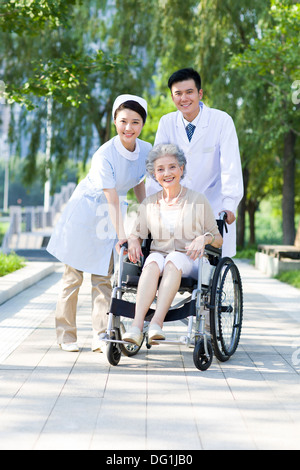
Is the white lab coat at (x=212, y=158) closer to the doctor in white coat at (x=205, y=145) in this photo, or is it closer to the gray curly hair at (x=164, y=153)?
the doctor in white coat at (x=205, y=145)

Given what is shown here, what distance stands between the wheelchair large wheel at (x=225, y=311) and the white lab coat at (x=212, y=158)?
38 cm

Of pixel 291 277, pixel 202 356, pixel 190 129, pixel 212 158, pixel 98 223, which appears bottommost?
pixel 202 356

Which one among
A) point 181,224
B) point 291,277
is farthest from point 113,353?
point 291,277

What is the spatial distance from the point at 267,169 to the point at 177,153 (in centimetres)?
1504

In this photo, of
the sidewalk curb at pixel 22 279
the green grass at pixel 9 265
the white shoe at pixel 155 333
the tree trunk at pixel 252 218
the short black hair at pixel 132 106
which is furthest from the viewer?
the tree trunk at pixel 252 218

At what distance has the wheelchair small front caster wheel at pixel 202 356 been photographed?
193 inches

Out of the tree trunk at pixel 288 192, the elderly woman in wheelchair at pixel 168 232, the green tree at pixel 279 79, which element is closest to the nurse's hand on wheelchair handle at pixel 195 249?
the elderly woman in wheelchair at pixel 168 232

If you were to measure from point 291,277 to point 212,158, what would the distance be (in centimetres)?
636

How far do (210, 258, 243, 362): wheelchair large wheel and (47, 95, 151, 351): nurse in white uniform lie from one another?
2.42 feet

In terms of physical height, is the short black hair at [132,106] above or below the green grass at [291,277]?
above

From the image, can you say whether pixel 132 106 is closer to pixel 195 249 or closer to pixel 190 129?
pixel 190 129

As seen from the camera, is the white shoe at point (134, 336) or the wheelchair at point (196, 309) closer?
the white shoe at point (134, 336)

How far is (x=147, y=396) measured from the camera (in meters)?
4.30
